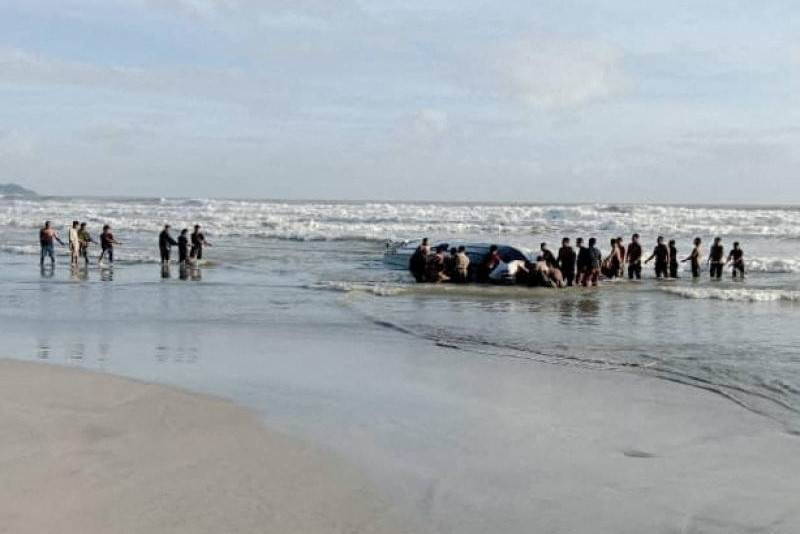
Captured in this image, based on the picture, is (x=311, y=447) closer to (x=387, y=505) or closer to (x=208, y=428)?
(x=208, y=428)

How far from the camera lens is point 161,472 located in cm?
725

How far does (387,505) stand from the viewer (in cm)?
673

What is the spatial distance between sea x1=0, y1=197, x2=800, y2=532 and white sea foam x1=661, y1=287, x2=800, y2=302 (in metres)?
0.07

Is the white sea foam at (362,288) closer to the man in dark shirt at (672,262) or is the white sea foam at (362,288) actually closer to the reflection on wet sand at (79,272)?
the reflection on wet sand at (79,272)

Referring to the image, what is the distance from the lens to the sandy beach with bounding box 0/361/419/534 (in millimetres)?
6238

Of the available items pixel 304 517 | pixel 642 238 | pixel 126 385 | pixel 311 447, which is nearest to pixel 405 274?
pixel 126 385

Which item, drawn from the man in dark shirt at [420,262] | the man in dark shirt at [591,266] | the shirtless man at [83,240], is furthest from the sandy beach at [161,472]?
the shirtless man at [83,240]

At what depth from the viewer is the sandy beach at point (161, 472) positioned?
20.5 feet

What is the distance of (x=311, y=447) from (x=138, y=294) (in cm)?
1445

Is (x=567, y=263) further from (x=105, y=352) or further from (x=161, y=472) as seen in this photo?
(x=161, y=472)

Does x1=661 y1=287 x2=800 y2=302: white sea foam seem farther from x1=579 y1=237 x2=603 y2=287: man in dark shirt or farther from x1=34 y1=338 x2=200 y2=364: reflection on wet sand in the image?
x1=34 y1=338 x2=200 y2=364: reflection on wet sand

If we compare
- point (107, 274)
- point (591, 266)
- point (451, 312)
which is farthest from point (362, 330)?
point (107, 274)

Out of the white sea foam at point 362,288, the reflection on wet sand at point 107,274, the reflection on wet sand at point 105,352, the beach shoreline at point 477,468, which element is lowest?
the beach shoreline at point 477,468

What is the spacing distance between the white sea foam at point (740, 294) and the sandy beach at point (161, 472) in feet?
52.7
